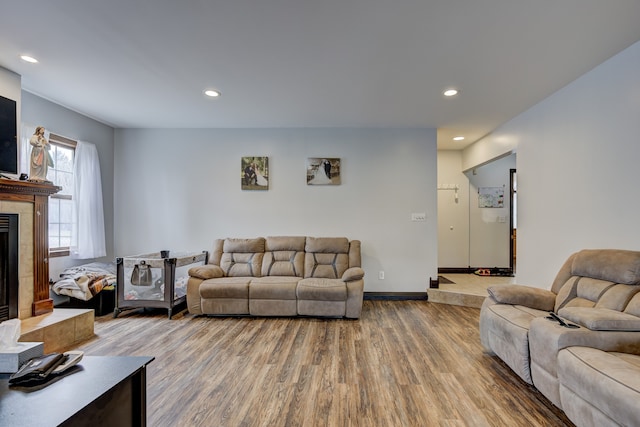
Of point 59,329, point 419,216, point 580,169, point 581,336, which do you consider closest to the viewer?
point 581,336

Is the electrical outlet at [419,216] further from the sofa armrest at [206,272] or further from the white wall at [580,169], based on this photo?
the sofa armrest at [206,272]

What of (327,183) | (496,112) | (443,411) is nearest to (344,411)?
(443,411)

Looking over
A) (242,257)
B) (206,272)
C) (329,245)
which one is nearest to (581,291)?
(329,245)

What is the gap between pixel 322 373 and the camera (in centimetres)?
247

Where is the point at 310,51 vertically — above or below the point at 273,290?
above

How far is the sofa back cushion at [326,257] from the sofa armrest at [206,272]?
1280mm

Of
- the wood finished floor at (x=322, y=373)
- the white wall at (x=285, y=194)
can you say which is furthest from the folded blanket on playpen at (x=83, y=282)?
the white wall at (x=285, y=194)

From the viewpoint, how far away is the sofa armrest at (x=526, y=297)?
105 inches

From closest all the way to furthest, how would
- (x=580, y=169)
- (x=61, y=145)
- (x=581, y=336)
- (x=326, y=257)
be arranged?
(x=581, y=336), (x=580, y=169), (x=61, y=145), (x=326, y=257)

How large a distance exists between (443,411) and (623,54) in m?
3.31

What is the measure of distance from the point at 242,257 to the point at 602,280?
4.09m

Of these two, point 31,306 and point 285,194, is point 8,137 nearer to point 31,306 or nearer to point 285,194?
point 31,306

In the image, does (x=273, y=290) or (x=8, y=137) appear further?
(x=273, y=290)

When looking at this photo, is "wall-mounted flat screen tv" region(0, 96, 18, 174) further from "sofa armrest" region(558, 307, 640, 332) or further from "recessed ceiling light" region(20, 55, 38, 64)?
"sofa armrest" region(558, 307, 640, 332)
